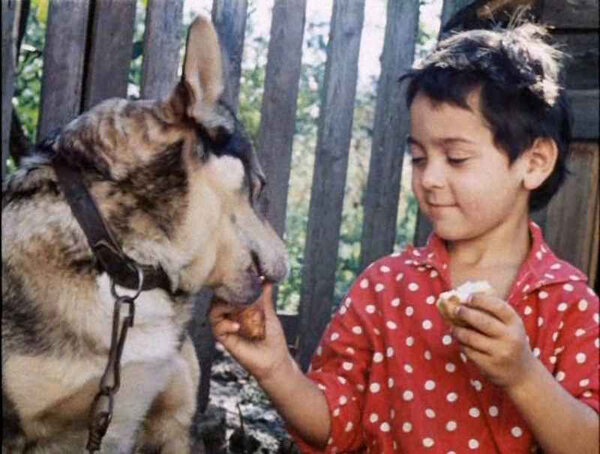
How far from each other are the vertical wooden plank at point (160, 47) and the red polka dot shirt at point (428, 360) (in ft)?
3.61

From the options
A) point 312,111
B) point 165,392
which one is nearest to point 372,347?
point 165,392

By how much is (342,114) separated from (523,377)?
6.79 ft

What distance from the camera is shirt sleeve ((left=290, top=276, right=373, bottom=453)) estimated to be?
2.92 metres

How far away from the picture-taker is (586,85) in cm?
416

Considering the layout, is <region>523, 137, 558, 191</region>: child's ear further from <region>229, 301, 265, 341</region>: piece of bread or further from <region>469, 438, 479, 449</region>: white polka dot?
<region>229, 301, 265, 341</region>: piece of bread

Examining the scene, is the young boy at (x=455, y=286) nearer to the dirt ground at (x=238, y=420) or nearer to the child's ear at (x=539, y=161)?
the child's ear at (x=539, y=161)

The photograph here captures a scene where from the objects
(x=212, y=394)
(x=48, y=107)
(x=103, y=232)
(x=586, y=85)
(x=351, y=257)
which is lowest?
(x=212, y=394)

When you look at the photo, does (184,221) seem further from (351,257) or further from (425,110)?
(351,257)

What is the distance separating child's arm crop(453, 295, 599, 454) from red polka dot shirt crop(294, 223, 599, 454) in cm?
11

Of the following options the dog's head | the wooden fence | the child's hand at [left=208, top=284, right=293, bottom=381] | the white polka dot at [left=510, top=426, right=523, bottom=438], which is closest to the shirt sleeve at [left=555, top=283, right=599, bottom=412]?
the white polka dot at [left=510, top=426, right=523, bottom=438]

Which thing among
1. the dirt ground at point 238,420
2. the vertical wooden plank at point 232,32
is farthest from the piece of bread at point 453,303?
the vertical wooden plank at point 232,32

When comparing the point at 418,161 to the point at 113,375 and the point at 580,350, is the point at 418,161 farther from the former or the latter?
the point at 113,375

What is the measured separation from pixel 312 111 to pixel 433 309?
5.68m

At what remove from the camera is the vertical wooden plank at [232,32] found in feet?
12.0
